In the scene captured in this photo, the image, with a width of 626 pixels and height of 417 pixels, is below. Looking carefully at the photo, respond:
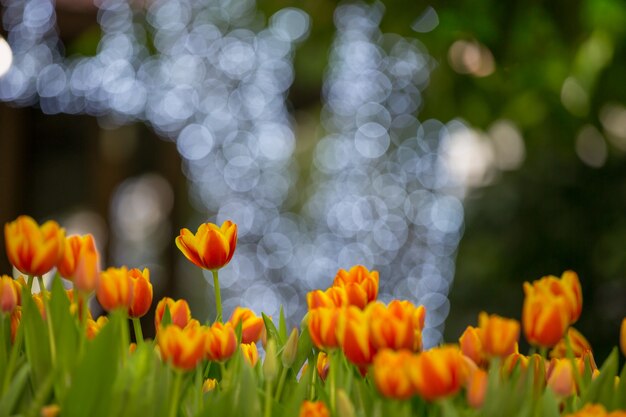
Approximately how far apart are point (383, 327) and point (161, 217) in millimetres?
4752

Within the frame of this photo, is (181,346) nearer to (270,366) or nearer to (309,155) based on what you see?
(270,366)

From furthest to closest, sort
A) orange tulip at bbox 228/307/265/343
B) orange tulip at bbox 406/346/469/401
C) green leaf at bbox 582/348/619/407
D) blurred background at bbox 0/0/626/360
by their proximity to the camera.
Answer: blurred background at bbox 0/0/626/360 → orange tulip at bbox 228/307/265/343 → green leaf at bbox 582/348/619/407 → orange tulip at bbox 406/346/469/401

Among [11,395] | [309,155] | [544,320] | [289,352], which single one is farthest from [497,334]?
[309,155]

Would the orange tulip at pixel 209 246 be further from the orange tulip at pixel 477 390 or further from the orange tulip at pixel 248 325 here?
the orange tulip at pixel 477 390

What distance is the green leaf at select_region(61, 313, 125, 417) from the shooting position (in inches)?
17.9

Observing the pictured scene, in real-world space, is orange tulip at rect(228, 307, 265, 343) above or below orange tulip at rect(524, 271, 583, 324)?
below

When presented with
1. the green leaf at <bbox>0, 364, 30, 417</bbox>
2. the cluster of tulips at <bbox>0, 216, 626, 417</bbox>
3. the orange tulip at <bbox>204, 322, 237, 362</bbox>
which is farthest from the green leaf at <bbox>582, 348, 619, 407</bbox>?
the green leaf at <bbox>0, 364, 30, 417</bbox>

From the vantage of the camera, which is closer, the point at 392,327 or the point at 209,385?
the point at 392,327

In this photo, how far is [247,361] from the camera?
53cm

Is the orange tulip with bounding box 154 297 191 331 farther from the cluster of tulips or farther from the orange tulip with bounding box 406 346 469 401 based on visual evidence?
the orange tulip with bounding box 406 346 469 401

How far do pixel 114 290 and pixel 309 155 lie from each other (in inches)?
153

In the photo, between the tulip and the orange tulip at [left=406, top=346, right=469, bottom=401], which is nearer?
the orange tulip at [left=406, top=346, right=469, bottom=401]

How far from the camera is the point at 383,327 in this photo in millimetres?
483

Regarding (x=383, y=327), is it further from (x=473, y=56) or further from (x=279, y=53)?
(x=279, y=53)
